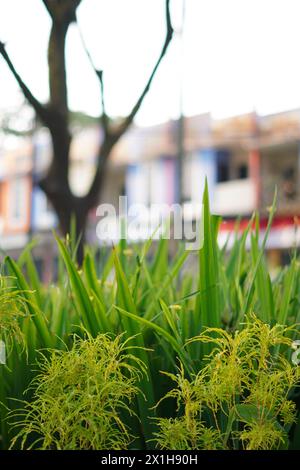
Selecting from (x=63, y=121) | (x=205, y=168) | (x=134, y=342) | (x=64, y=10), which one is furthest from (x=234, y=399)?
(x=205, y=168)

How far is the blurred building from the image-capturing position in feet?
50.3

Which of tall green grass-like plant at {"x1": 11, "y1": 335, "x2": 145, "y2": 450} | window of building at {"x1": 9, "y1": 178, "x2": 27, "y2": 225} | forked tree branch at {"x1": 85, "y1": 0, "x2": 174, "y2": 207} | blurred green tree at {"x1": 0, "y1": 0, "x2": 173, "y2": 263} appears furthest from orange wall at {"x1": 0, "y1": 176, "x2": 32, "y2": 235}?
tall green grass-like plant at {"x1": 11, "y1": 335, "x2": 145, "y2": 450}

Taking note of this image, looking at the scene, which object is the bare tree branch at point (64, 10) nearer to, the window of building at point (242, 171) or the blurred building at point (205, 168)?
the blurred building at point (205, 168)

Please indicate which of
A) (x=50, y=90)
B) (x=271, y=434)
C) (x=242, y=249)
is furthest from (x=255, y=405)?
(x=50, y=90)

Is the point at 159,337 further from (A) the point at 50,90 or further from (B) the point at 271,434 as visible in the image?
(A) the point at 50,90

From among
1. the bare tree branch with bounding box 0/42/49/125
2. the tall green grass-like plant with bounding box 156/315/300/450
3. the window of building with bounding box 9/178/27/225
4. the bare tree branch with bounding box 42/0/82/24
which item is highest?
the window of building with bounding box 9/178/27/225

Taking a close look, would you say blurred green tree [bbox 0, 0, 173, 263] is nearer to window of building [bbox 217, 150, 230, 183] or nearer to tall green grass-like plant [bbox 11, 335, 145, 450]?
tall green grass-like plant [bbox 11, 335, 145, 450]

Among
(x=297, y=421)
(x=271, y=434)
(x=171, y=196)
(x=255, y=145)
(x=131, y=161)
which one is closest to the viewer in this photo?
(x=271, y=434)

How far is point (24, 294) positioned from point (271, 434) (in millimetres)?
380

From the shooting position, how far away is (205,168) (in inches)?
642

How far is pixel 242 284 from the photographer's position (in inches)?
51.6

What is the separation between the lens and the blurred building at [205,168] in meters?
15.3

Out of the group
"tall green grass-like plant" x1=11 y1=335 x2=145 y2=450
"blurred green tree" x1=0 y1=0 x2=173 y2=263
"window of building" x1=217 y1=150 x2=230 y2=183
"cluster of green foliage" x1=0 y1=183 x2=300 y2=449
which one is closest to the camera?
"tall green grass-like plant" x1=11 y1=335 x2=145 y2=450

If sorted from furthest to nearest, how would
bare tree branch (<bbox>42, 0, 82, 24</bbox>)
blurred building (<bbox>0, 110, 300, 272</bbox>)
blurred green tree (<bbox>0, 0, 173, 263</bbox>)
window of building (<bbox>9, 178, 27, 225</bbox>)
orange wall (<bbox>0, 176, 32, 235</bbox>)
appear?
window of building (<bbox>9, 178, 27, 225</bbox>) < orange wall (<bbox>0, 176, 32, 235</bbox>) < blurred building (<bbox>0, 110, 300, 272</bbox>) < bare tree branch (<bbox>42, 0, 82, 24</bbox>) < blurred green tree (<bbox>0, 0, 173, 263</bbox>)
